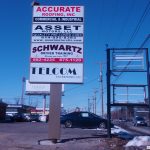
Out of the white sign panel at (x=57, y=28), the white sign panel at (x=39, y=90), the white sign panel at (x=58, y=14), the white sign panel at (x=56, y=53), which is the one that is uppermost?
the white sign panel at (x=39, y=90)

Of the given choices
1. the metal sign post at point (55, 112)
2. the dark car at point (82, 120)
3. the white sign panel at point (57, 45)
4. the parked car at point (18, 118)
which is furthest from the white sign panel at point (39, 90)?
the metal sign post at point (55, 112)

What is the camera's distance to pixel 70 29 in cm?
1691

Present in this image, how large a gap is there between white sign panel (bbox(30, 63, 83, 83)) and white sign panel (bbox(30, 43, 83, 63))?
0.21 m

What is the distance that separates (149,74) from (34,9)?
5.84m

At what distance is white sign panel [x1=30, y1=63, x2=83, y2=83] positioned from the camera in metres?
16.6

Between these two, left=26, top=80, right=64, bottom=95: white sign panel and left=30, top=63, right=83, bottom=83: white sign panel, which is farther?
left=26, top=80, right=64, bottom=95: white sign panel

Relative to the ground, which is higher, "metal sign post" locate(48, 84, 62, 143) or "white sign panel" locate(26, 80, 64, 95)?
"white sign panel" locate(26, 80, 64, 95)

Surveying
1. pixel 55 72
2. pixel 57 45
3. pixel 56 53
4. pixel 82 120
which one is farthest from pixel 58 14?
pixel 82 120

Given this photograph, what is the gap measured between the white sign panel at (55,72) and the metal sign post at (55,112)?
374mm

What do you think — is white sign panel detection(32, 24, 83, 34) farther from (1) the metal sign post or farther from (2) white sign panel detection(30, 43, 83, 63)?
(1) the metal sign post

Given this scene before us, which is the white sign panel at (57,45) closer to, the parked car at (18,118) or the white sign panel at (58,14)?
the white sign panel at (58,14)

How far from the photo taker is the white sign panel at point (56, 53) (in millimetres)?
16750

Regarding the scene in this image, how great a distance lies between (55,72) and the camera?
1667cm

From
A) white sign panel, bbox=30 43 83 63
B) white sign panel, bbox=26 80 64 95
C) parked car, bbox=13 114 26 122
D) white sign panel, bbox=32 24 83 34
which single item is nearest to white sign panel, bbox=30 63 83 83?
white sign panel, bbox=30 43 83 63
